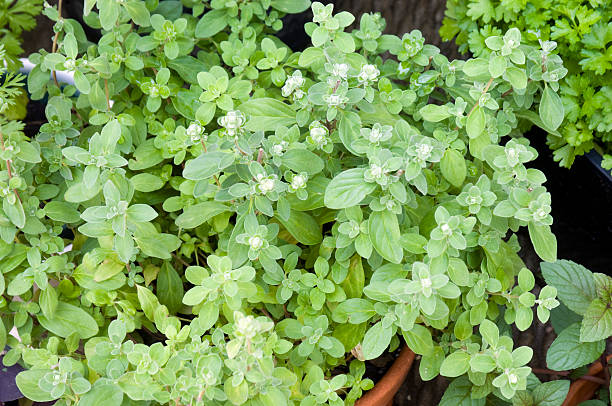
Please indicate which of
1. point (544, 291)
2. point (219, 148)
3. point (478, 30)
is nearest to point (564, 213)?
point (478, 30)

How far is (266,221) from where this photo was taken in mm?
897

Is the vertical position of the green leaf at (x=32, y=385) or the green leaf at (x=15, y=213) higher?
the green leaf at (x=15, y=213)

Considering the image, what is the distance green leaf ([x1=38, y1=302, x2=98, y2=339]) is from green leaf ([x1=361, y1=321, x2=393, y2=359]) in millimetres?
409

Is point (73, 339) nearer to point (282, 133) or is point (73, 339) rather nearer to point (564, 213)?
point (282, 133)

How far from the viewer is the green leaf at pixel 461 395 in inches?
38.6

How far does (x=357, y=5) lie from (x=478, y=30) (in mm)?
539

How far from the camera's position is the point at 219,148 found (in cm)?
85

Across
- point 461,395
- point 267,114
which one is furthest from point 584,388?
point 267,114

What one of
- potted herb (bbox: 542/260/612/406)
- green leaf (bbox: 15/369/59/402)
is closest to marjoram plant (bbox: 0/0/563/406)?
green leaf (bbox: 15/369/59/402)

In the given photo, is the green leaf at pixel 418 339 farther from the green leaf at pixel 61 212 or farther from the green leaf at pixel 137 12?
the green leaf at pixel 137 12

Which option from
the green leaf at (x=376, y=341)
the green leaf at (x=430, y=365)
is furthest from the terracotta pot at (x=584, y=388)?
the green leaf at (x=376, y=341)

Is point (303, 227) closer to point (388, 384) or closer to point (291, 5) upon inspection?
point (388, 384)

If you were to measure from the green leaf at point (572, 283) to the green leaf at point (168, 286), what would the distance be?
0.63 meters

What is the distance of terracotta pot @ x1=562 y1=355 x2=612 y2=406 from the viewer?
1104 mm
